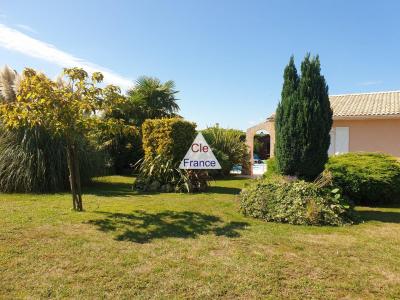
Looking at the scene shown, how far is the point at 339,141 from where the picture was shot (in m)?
14.7

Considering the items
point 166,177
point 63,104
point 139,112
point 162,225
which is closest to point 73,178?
point 63,104

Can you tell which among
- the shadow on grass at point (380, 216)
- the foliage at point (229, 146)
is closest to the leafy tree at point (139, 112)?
the foliage at point (229, 146)

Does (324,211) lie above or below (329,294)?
above

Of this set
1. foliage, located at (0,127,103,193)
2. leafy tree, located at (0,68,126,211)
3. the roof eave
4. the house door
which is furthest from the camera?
the house door

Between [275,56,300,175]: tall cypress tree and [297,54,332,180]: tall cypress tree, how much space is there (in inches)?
5.0

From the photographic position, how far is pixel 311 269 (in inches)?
162

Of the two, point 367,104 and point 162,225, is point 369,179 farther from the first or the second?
point 367,104

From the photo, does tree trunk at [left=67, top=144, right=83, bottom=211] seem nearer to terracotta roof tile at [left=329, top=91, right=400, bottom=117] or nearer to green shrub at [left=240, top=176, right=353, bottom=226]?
green shrub at [left=240, top=176, right=353, bottom=226]

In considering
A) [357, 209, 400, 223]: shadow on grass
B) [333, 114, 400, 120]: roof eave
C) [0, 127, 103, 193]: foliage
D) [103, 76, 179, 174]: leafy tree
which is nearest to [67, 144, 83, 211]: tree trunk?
[0, 127, 103, 193]: foliage

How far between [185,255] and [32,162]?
6429mm

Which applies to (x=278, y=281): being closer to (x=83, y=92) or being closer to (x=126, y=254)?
(x=126, y=254)

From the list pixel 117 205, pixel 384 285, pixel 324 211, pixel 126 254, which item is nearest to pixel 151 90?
pixel 117 205

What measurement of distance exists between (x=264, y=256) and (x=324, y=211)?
246 centimetres

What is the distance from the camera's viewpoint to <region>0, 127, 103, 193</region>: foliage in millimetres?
9172
